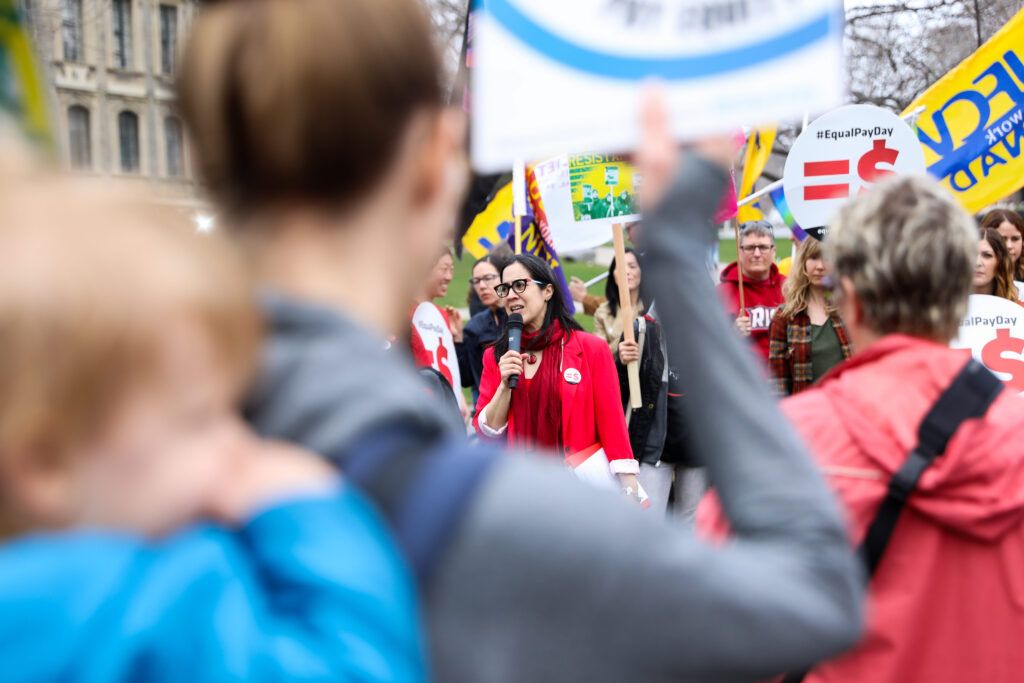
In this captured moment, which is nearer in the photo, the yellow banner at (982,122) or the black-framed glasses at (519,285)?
the black-framed glasses at (519,285)

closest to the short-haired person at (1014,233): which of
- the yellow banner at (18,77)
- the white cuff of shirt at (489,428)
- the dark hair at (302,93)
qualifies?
the white cuff of shirt at (489,428)

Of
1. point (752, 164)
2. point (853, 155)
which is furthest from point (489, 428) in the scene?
point (752, 164)

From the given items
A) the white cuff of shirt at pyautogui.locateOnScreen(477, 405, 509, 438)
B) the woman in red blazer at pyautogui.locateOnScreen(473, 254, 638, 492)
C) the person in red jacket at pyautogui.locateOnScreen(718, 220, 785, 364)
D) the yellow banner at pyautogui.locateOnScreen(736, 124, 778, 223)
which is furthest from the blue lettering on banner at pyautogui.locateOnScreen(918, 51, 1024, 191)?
the white cuff of shirt at pyautogui.locateOnScreen(477, 405, 509, 438)

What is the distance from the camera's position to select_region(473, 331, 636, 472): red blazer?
5090 millimetres

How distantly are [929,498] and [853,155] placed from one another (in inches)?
117

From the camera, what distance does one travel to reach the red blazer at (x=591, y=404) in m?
5.09

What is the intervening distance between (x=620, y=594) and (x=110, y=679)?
0.41 m

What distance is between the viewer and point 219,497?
771 mm

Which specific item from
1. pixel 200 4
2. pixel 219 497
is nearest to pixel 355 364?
pixel 219 497

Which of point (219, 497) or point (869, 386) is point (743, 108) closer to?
point (219, 497)

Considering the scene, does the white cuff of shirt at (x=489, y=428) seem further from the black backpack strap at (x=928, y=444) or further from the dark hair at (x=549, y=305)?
the black backpack strap at (x=928, y=444)

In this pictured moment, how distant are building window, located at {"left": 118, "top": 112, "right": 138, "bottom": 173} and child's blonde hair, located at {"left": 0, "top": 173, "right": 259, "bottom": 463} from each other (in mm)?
45809

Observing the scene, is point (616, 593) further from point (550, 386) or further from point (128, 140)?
point (128, 140)

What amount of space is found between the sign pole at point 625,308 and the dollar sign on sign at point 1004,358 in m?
2.07
